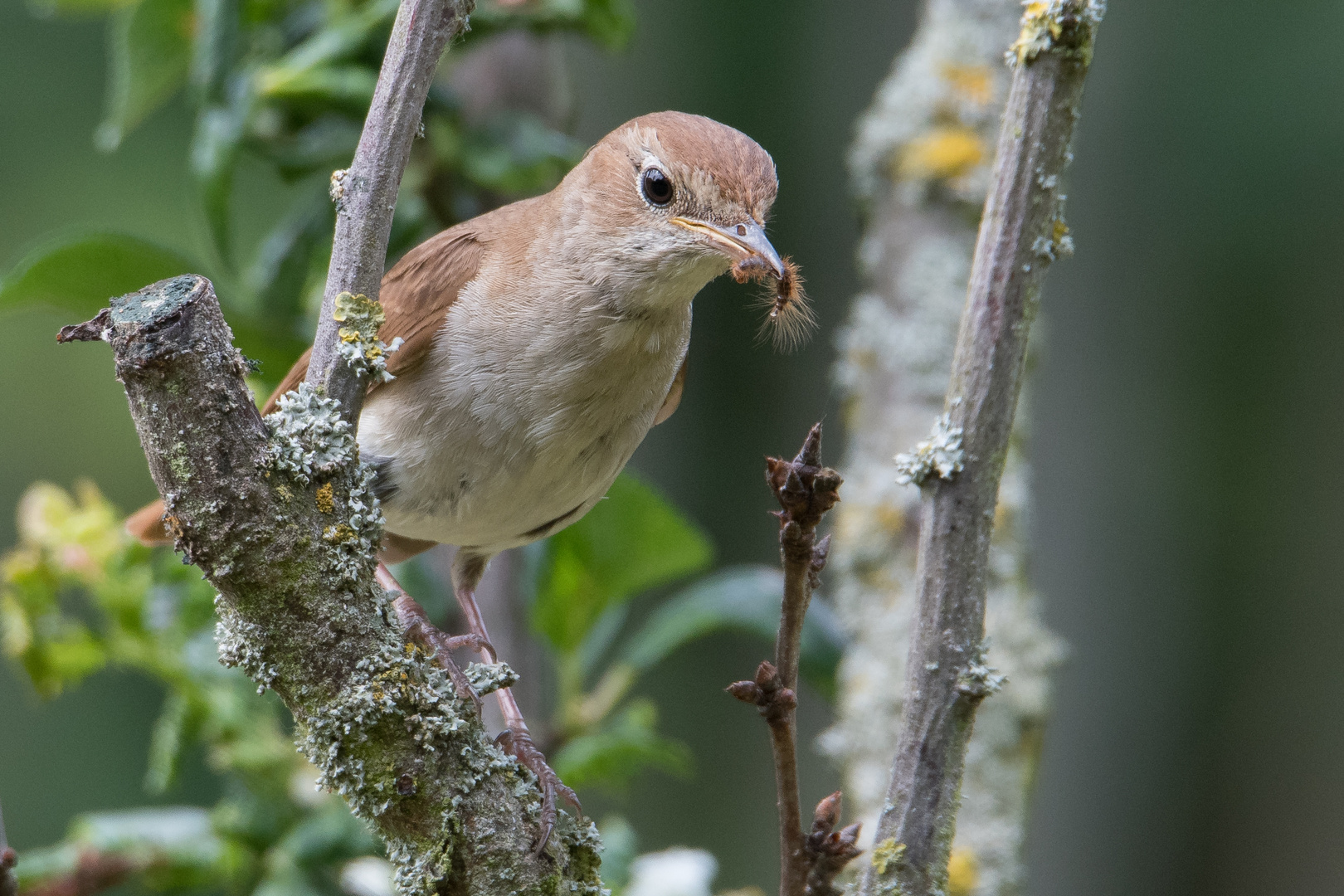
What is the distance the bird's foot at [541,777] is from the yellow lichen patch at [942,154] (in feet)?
6.29

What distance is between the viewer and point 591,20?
10.3 feet

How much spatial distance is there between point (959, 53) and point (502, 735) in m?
2.33

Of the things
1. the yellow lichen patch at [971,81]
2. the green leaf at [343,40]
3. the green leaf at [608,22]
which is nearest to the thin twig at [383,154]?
the green leaf at [343,40]

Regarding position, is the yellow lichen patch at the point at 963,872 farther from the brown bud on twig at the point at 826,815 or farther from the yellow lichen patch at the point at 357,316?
the yellow lichen patch at the point at 357,316

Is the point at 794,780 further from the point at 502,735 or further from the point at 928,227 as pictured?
the point at 928,227

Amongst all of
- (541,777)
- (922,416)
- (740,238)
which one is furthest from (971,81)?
(541,777)

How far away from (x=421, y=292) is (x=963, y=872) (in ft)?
5.79

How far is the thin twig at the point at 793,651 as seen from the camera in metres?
1.42

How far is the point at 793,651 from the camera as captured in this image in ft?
4.97

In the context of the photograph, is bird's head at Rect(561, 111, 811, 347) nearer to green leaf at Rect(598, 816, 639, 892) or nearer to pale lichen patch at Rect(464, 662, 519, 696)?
pale lichen patch at Rect(464, 662, 519, 696)

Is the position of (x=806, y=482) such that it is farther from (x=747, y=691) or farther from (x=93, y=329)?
(x=93, y=329)

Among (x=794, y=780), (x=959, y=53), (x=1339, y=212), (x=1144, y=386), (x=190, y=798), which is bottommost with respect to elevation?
(x=794, y=780)

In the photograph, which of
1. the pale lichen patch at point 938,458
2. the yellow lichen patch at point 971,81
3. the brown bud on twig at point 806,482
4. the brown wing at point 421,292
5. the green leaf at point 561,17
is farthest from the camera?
the yellow lichen patch at point 971,81

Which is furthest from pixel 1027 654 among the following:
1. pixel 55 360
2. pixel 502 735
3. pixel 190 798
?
pixel 55 360
